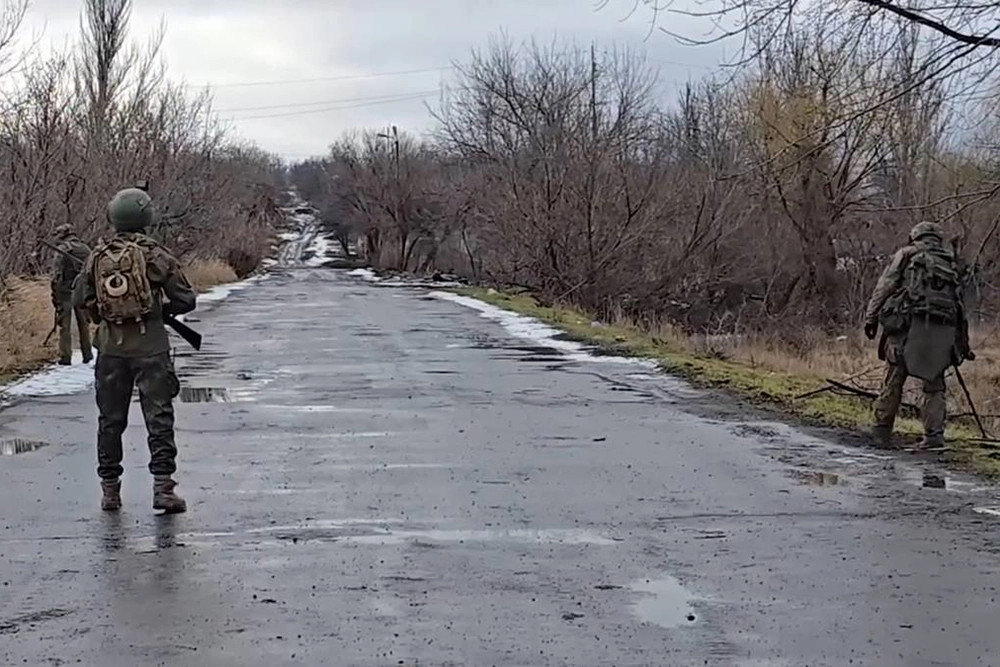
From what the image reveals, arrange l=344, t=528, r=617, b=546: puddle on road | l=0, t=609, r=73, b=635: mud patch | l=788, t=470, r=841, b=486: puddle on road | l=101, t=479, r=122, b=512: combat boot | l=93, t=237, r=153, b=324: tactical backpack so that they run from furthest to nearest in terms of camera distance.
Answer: l=788, t=470, r=841, b=486: puddle on road < l=101, t=479, r=122, b=512: combat boot < l=93, t=237, r=153, b=324: tactical backpack < l=344, t=528, r=617, b=546: puddle on road < l=0, t=609, r=73, b=635: mud patch

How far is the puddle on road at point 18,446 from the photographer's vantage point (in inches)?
420

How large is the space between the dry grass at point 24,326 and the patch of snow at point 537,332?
7.23 m

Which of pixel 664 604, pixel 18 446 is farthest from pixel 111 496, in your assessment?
pixel 664 604

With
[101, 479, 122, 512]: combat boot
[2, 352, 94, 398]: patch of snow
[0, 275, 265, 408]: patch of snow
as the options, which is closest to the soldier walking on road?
[101, 479, 122, 512]: combat boot

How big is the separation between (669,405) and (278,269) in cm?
6889

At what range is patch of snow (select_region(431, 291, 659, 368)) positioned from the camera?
745 inches

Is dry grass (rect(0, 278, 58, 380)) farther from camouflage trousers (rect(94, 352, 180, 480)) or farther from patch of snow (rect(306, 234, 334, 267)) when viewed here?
patch of snow (rect(306, 234, 334, 267))

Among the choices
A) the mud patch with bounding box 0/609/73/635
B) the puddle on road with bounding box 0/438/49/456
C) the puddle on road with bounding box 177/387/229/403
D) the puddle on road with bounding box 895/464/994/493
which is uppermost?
the mud patch with bounding box 0/609/73/635

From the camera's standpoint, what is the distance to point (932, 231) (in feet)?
36.8

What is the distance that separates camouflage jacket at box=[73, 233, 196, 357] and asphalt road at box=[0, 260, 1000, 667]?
0.98m

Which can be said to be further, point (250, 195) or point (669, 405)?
point (250, 195)

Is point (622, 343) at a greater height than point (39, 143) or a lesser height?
lesser

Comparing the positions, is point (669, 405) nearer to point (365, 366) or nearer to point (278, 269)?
point (365, 366)

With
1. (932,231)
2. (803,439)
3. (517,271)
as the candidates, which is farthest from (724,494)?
(517,271)
